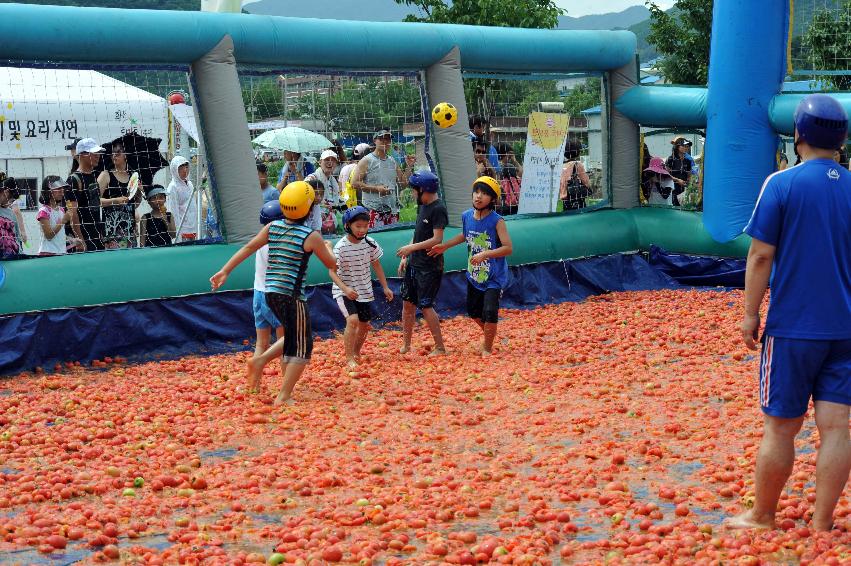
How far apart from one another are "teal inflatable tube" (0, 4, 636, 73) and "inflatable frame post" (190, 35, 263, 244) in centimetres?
19

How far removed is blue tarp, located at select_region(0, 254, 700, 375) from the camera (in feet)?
32.6

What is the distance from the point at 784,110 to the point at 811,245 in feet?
27.3

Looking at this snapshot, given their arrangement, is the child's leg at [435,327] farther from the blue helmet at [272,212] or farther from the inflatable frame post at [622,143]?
the inflatable frame post at [622,143]

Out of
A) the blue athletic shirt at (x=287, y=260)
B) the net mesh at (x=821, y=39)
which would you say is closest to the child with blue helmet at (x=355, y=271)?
the blue athletic shirt at (x=287, y=260)

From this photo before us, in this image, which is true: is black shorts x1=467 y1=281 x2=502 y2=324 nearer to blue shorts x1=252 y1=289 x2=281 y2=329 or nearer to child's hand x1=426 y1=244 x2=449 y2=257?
child's hand x1=426 y1=244 x2=449 y2=257

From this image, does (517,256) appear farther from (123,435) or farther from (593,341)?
(123,435)

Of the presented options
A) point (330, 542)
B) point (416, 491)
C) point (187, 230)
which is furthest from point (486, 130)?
point (330, 542)

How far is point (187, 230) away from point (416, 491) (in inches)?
283

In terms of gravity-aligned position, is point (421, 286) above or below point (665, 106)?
below

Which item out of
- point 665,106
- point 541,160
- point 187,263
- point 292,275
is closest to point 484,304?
point 292,275

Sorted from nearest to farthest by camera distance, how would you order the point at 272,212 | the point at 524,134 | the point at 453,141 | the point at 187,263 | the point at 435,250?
the point at 272,212 < the point at 435,250 < the point at 187,263 < the point at 453,141 < the point at 524,134

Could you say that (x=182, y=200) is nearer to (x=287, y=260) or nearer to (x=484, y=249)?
(x=484, y=249)

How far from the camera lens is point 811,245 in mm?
4879

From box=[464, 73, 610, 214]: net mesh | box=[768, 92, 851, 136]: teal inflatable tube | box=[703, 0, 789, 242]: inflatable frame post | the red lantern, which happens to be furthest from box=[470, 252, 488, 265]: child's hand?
box=[768, 92, 851, 136]: teal inflatable tube
